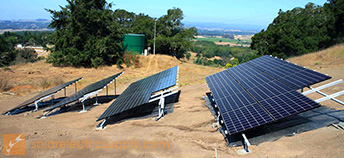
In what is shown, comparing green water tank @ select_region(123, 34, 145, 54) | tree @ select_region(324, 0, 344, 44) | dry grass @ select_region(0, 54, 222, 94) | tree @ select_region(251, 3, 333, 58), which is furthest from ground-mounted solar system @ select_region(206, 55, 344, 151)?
tree @ select_region(324, 0, 344, 44)

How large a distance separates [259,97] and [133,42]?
34.1m

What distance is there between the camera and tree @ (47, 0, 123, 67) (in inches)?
1358

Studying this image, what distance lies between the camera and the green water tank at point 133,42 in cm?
4156

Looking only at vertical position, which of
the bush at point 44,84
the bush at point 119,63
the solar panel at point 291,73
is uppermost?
the solar panel at point 291,73

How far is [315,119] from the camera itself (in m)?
10.3

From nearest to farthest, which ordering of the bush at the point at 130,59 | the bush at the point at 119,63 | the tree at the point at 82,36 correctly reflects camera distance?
the tree at the point at 82,36
the bush at the point at 119,63
the bush at the point at 130,59

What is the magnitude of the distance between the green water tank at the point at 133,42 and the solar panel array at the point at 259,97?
94.9 feet

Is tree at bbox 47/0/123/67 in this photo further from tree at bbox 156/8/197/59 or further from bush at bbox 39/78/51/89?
tree at bbox 156/8/197/59

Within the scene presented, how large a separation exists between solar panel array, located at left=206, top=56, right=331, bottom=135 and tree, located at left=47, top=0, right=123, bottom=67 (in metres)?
24.5

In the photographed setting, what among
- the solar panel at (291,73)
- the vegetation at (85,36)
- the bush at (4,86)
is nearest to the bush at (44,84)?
the bush at (4,86)

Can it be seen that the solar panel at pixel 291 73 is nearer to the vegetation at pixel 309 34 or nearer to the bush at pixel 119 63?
the bush at pixel 119 63

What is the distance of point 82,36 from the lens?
35312 mm

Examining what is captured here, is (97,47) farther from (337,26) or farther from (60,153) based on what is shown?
(337,26)

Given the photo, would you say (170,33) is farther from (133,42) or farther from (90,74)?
(90,74)
